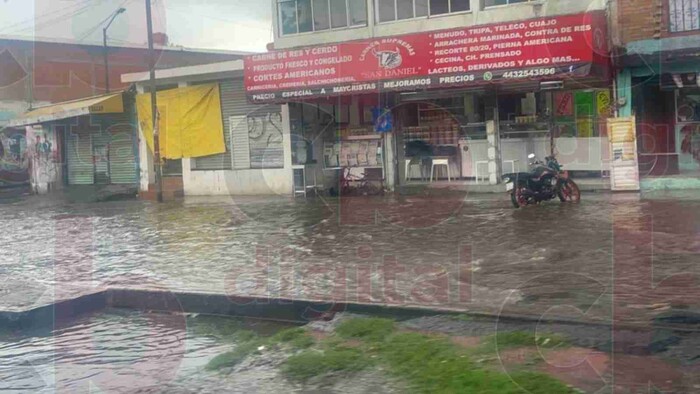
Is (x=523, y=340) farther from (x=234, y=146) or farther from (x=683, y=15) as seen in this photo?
(x=234, y=146)

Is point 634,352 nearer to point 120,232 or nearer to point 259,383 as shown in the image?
point 259,383

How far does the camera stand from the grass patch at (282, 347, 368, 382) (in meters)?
5.48

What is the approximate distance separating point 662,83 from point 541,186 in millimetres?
4643

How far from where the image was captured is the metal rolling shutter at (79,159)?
2862cm

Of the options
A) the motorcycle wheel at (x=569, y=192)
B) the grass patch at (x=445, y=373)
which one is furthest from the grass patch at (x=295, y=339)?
the motorcycle wheel at (x=569, y=192)

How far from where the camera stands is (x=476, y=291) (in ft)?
26.1

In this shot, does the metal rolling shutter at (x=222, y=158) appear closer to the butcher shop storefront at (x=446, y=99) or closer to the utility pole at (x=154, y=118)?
the utility pole at (x=154, y=118)

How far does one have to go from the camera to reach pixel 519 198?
50.4 ft

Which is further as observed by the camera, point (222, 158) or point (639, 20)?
point (222, 158)

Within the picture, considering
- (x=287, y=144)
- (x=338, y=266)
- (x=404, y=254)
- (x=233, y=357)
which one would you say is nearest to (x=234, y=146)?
(x=287, y=144)

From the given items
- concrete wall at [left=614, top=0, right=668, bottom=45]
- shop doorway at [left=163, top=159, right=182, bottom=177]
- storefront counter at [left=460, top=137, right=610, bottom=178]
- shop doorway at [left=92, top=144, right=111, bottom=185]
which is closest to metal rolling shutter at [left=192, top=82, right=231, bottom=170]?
shop doorway at [left=163, top=159, right=182, bottom=177]

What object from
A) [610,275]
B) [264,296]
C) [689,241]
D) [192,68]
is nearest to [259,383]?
[264,296]

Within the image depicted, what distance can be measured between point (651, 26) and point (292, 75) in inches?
348

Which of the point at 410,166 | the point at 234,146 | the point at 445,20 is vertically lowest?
the point at 410,166
